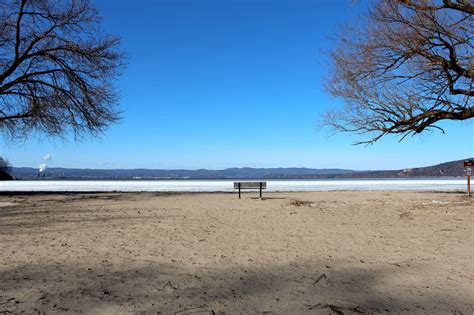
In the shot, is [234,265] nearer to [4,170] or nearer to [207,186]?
[207,186]

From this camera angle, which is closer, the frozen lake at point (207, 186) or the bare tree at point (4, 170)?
the frozen lake at point (207, 186)

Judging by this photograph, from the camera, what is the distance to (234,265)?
5.35 metres

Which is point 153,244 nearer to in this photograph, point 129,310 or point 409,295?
point 129,310

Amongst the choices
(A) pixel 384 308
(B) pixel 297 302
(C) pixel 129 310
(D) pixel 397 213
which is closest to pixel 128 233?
(C) pixel 129 310

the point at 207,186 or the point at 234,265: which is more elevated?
the point at 207,186

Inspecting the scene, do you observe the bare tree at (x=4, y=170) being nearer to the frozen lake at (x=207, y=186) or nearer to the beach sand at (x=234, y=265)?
the frozen lake at (x=207, y=186)

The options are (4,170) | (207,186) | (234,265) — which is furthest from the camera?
(4,170)

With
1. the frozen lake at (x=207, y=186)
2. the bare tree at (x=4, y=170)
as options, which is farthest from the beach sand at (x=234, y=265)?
the bare tree at (x=4, y=170)

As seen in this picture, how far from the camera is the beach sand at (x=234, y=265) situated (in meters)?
3.85

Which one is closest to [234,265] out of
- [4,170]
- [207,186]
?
[207,186]

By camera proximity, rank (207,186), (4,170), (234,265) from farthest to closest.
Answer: (4,170) → (207,186) → (234,265)

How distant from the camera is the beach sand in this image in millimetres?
3854

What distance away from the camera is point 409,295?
164 inches

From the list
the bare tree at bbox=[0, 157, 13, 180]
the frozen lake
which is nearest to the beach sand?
the frozen lake
